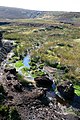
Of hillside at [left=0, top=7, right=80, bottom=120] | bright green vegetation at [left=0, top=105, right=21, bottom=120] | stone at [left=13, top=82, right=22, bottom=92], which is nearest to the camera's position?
bright green vegetation at [left=0, top=105, right=21, bottom=120]

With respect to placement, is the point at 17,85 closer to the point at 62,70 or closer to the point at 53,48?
the point at 62,70

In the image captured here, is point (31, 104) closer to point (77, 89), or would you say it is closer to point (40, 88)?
point (40, 88)

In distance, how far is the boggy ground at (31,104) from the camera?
7488cm

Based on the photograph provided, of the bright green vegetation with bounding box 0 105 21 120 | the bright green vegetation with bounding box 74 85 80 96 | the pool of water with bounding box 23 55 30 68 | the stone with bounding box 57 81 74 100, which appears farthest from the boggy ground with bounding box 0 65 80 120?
the pool of water with bounding box 23 55 30 68

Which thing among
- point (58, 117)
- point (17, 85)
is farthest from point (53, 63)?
point (58, 117)

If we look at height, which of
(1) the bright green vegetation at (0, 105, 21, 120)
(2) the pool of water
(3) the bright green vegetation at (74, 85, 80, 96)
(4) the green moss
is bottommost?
(2) the pool of water

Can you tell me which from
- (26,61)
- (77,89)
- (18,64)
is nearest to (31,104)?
(77,89)

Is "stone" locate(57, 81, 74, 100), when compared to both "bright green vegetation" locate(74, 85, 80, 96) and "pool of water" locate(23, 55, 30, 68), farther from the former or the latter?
"pool of water" locate(23, 55, 30, 68)

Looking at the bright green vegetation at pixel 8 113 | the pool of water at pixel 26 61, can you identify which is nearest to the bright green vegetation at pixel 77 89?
the bright green vegetation at pixel 8 113

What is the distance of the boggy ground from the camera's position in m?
74.9

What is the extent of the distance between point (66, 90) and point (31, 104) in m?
13.5

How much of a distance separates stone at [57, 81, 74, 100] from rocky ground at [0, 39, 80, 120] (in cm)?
362

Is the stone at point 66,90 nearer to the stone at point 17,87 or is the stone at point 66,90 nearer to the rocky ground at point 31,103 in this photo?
the rocky ground at point 31,103

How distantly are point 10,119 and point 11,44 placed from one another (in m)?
130
